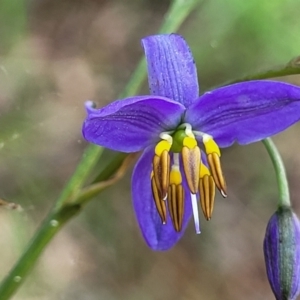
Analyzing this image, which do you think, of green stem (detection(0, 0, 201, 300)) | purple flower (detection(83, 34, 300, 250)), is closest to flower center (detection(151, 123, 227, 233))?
purple flower (detection(83, 34, 300, 250))

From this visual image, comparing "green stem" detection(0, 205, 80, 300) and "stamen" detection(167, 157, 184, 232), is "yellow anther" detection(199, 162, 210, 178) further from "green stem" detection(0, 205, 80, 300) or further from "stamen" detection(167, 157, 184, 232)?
"green stem" detection(0, 205, 80, 300)

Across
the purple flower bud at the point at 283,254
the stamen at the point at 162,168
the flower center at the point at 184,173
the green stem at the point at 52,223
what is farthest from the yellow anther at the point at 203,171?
the green stem at the point at 52,223

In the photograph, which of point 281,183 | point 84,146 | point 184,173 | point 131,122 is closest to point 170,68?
Answer: point 131,122

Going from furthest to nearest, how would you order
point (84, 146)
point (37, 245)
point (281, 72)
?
point (84, 146)
point (37, 245)
point (281, 72)

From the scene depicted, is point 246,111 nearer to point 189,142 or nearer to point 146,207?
point 189,142

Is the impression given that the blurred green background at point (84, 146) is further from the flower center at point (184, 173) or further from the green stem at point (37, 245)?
the flower center at point (184, 173)

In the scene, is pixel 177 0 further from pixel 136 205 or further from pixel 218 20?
pixel 218 20

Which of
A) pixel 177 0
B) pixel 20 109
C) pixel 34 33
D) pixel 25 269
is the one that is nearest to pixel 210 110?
pixel 177 0
